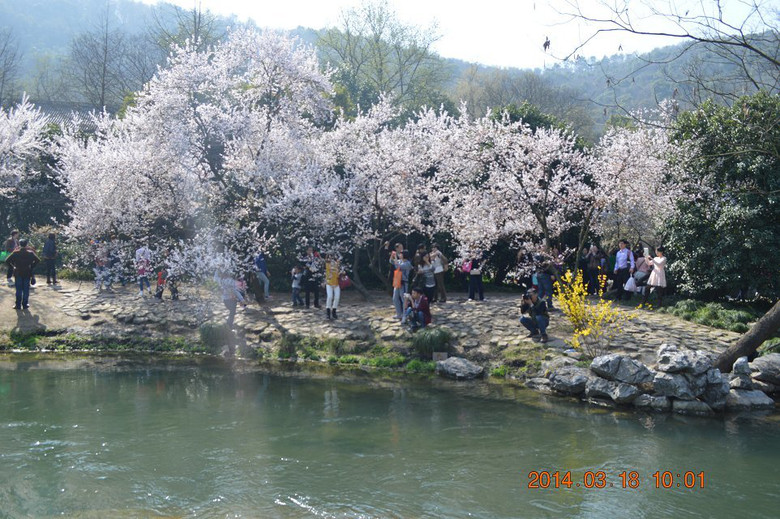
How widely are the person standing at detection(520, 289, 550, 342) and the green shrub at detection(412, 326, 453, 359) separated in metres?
1.86

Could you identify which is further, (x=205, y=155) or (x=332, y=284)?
(x=205, y=155)

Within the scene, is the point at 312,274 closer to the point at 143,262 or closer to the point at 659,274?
the point at 143,262

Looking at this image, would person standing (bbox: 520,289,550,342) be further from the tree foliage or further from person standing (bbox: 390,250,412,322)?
the tree foliage

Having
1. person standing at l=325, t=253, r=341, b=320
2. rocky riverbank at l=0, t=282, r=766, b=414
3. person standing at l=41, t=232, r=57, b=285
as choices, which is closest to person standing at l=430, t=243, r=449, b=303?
rocky riverbank at l=0, t=282, r=766, b=414

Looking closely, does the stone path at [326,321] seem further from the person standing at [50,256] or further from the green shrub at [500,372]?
the person standing at [50,256]

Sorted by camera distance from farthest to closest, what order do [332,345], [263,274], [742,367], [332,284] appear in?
[263,274], [332,284], [332,345], [742,367]

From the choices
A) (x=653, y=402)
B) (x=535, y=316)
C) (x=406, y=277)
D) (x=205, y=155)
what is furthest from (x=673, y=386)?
(x=205, y=155)

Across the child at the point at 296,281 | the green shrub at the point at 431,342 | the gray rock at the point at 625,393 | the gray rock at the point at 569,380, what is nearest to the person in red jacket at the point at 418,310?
the green shrub at the point at 431,342

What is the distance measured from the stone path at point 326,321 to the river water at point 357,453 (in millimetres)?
2088

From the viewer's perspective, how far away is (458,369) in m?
14.6

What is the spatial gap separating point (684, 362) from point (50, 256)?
61.2ft

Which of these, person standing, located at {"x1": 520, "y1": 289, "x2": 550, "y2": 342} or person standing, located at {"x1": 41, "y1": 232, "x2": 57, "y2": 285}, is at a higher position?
person standing, located at {"x1": 41, "y1": 232, "x2": 57, "y2": 285}

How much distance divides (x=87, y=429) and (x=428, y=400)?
20.2 feet

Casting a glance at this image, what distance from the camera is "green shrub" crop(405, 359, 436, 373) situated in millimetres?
15125
